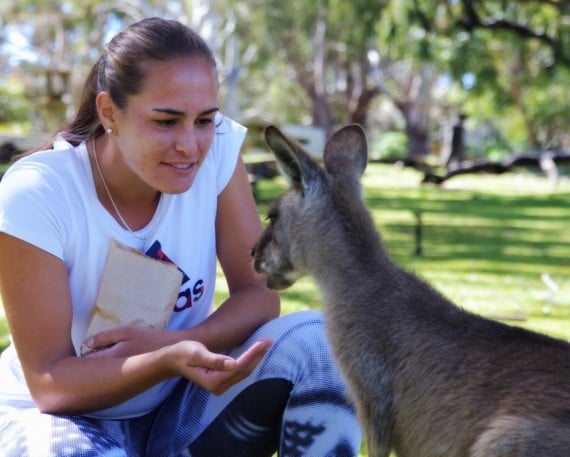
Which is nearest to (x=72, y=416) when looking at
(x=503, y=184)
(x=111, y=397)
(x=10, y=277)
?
(x=111, y=397)

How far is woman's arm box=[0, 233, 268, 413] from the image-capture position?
2049 mm

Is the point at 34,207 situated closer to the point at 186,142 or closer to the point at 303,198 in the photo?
the point at 186,142

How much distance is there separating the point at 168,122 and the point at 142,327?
0.47 meters

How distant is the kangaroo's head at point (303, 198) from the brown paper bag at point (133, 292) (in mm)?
267

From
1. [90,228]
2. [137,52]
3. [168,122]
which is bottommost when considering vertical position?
[90,228]

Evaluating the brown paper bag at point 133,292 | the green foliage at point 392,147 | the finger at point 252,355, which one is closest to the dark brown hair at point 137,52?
the brown paper bag at point 133,292

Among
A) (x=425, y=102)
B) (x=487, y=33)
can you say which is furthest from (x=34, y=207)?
(x=425, y=102)

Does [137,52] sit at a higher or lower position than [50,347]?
higher

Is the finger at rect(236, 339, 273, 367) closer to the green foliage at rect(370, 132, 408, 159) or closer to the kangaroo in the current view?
the kangaroo

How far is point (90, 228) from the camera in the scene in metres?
2.20

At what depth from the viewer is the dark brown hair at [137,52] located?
212 cm

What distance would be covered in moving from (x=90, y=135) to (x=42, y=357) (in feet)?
1.90

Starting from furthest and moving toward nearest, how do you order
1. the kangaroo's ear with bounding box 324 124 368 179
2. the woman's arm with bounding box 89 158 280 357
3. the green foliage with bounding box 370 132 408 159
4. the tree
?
the green foliage with bounding box 370 132 408 159
the tree
the kangaroo's ear with bounding box 324 124 368 179
the woman's arm with bounding box 89 158 280 357

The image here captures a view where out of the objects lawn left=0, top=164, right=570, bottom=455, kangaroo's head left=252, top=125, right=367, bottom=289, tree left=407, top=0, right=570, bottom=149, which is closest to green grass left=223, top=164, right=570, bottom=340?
lawn left=0, top=164, right=570, bottom=455
